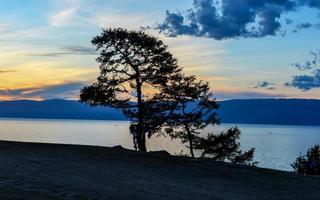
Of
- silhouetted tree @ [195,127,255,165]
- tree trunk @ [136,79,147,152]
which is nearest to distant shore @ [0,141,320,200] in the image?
tree trunk @ [136,79,147,152]

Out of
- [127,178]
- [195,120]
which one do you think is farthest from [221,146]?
[127,178]

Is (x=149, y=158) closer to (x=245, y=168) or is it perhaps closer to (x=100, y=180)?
(x=245, y=168)

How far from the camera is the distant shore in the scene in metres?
17.2

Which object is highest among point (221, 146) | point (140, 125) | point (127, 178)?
point (140, 125)

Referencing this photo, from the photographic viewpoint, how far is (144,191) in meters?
18.2

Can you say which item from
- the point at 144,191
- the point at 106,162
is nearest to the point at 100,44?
the point at 106,162

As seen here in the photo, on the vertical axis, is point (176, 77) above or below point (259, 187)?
above

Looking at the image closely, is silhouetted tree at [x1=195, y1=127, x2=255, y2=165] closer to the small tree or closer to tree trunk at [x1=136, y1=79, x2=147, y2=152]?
the small tree

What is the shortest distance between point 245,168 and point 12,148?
13304 millimetres

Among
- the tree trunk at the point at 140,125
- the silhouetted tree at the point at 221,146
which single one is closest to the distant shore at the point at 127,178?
the tree trunk at the point at 140,125

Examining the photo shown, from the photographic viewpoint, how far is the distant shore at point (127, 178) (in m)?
17.2

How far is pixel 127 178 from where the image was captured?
68.8 feet

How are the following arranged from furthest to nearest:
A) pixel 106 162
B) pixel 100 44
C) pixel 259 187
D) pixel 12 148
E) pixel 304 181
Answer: pixel 100 44
pixel 12 148
pixel 106 162
pixel 304 181
pixel 259 187

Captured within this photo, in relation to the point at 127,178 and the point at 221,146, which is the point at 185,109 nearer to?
the point at 221,146
